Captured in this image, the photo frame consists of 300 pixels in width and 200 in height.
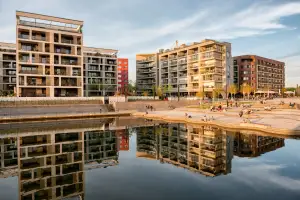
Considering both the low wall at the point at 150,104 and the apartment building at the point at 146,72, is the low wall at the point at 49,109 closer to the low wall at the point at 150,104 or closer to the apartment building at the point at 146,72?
the low wall at the point at 150,104

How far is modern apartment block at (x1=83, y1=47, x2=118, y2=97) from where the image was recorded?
8857 centimetres

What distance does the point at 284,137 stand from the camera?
26.2 meters

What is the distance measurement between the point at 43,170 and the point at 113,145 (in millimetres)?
9704

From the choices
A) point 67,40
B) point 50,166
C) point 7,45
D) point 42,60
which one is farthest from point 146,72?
point 50,166

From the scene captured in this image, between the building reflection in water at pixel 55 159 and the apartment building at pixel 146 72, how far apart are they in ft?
286

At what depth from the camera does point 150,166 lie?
1825 cm

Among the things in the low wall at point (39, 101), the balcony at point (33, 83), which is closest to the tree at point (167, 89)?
the low wall at point (39, 101)

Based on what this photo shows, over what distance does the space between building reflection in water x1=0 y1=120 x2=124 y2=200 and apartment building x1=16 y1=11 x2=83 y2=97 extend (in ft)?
114

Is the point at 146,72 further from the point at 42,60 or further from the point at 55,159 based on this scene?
the point at 55,159

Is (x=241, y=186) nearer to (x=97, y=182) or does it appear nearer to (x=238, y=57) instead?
(x=97, y=182)

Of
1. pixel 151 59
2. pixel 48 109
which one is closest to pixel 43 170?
pixel 48 109

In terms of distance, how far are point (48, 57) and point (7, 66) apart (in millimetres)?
30324

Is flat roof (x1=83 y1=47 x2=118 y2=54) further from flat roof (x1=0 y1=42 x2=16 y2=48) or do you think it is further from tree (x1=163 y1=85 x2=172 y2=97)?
tree (x1=163 y1=85 x2=172 y2=97)

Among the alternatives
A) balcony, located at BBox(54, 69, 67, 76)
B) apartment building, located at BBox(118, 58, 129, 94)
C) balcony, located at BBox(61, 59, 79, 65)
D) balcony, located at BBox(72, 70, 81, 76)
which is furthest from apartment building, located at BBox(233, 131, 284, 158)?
apartment building, located at BBox(118, 58, 129, 94)
